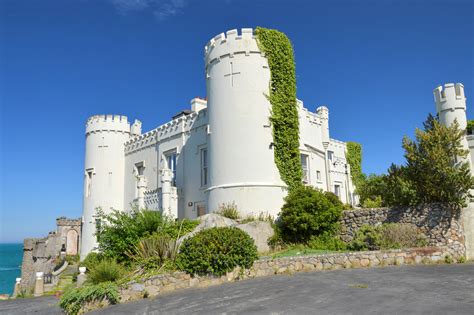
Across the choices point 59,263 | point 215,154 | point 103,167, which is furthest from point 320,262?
point 59,263

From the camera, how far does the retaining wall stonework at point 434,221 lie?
14789mm

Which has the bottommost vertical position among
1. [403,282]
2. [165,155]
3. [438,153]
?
[403,282]

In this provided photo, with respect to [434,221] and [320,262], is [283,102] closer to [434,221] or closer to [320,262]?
[434,221]

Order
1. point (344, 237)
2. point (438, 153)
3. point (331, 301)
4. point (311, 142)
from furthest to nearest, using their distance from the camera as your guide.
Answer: point (311, 142)
point (344, 237)
point (438, 153)
point (331, 301)

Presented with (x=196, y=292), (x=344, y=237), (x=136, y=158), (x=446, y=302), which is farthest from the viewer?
(x=136, y=158)

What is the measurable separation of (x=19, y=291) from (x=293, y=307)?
15659mm

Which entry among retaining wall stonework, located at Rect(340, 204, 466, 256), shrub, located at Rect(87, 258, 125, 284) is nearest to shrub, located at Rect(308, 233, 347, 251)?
retaining wall stonework, located at Rect(340, 204, 466, 256)

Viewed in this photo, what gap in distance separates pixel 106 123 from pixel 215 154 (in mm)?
16268

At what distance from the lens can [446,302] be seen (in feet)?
27.2

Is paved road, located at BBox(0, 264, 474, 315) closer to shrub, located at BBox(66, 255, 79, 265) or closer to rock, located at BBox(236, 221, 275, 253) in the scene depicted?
rock, located at BBox(236, 221, 275, 253)

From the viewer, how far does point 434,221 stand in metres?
15.1

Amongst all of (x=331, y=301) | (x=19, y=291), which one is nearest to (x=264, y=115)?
(x=331, y=301)

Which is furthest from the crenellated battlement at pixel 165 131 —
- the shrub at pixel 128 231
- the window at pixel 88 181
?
the shrub at pixel 128 231

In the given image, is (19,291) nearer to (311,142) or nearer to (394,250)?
(394,250)
